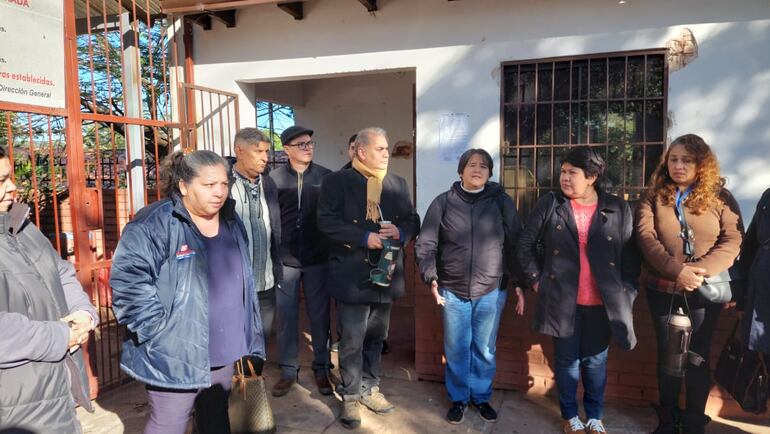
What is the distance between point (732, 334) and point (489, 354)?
138cm

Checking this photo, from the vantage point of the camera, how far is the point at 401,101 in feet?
24.9

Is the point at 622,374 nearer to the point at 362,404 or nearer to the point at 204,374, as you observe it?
the point at 362,404

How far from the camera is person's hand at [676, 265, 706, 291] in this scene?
8.90 ft

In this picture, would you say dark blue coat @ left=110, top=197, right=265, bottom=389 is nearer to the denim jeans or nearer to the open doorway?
the denim jeans

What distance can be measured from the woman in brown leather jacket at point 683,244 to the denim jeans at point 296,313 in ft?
7.11

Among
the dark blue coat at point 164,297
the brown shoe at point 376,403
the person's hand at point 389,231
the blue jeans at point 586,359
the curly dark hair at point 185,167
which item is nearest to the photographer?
the dark blue coat at point 164,297

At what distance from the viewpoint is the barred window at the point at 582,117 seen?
147 inches

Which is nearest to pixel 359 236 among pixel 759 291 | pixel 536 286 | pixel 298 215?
pixel 298 215

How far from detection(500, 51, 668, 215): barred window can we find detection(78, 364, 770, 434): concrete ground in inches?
58.1

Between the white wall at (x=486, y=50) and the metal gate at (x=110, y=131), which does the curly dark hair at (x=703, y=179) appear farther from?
the metal gate at (x=110, y=131)

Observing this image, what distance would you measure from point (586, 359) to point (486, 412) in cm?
74

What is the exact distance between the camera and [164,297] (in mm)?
2225

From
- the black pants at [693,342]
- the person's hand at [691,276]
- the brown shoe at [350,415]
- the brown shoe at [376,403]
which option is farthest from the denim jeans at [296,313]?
the person's hand at [691,276]

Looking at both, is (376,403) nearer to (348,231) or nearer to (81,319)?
(348,231)
